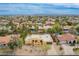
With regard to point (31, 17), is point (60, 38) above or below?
below

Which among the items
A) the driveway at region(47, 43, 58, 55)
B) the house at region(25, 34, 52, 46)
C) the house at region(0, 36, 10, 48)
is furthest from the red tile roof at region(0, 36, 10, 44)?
the driveway at region(47, 43, 58, 55)

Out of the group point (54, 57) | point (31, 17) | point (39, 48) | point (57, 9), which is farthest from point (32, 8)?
point (54, 57)

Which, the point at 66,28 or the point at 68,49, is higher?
the point at 66,28

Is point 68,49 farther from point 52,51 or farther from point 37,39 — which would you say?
point 37,39

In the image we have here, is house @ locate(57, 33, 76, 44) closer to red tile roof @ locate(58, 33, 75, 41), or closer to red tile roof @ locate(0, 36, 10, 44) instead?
red tile roof @ locate(58, 33, 75, 41)

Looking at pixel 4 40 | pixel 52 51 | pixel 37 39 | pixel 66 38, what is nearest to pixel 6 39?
pixel 4 40

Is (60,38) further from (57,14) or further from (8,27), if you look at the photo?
(8,27)

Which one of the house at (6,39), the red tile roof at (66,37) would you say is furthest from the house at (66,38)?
the house at (6,39)
